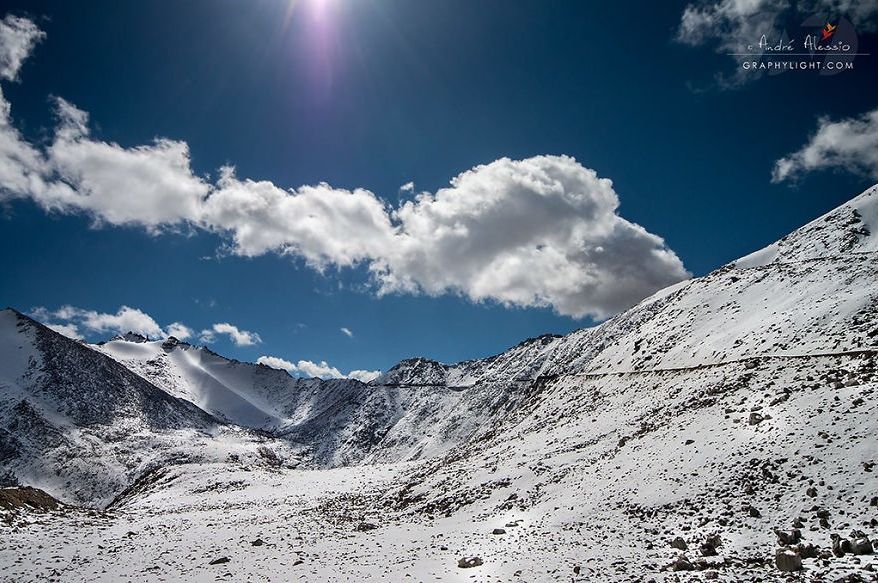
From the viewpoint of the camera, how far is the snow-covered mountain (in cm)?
1666

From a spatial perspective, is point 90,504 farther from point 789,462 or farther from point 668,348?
point 789,462

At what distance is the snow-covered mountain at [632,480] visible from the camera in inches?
656

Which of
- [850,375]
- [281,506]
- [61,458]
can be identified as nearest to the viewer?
[850,375]

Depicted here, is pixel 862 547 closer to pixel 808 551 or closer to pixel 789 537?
pixel 808 551

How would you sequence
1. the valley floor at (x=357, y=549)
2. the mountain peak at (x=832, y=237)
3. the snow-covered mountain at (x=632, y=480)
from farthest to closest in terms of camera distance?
the mountain peak at (x=832, y=237), the snow-covered mountain at (x=632, y=480), the valley floor at (x=357, y=549)

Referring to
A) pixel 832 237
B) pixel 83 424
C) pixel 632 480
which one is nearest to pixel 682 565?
pixel 632 480

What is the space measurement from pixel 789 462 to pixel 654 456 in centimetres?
756

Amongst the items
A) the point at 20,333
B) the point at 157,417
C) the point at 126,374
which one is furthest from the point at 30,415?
the point at 20,333

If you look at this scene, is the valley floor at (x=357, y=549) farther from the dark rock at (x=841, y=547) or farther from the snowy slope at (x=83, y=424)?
the snowy slope at (x=83, y=424)

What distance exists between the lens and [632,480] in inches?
955

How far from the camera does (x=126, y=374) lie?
125 meters

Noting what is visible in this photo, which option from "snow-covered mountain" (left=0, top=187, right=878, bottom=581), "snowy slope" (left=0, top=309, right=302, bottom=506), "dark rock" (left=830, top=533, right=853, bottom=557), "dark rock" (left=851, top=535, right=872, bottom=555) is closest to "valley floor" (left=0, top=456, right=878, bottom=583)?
"snow-covered mountain" (left=0, top=187, right=878, bottom=581)

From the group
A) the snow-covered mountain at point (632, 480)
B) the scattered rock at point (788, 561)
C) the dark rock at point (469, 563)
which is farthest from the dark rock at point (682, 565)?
the dark rock at point (469, 563)

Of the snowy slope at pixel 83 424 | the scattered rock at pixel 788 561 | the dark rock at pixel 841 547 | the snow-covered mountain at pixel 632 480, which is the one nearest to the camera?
the scattered rock at pixel 788 561
